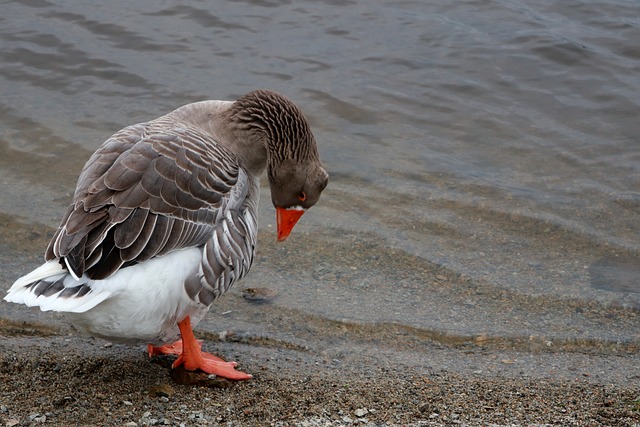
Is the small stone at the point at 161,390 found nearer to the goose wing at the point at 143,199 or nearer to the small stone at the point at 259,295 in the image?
the goose wing at the point at 143,199

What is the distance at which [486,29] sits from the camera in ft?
35.2

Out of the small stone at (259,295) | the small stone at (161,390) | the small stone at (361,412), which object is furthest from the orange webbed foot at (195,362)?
the small stone at (259,295)

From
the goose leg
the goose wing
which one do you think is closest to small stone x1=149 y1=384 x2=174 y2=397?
the goose leg

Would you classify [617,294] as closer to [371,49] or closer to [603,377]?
[603,377]

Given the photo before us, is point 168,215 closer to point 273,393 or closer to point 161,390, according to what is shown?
point 161,390

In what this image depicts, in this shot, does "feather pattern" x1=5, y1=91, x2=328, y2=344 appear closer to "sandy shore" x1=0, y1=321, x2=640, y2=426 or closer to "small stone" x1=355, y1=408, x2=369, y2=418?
"sandy shore" x1=0, y1=321, x2=640, y2=426

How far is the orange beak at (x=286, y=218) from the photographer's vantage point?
5.10 metres

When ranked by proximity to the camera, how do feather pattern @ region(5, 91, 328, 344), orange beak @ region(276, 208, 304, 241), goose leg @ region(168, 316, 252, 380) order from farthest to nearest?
orange beak @ region(276, 208, 304, 241) → goose leg @ region(168, 316, 252, 380) → feather pattern @ region(5, 91, 328, 344)

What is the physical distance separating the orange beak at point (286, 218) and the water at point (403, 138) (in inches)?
26.6

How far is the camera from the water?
19.2 ft

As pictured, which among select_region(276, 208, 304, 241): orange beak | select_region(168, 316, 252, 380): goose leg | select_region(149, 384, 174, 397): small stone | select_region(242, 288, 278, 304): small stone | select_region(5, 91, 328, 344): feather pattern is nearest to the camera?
select_region(5, 91, 328, 344): feather pattern

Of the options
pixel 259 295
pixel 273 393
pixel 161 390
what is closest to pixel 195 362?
pixel 161 390

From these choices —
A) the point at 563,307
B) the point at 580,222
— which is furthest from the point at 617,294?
the point at 580,222

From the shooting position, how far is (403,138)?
8555mm
